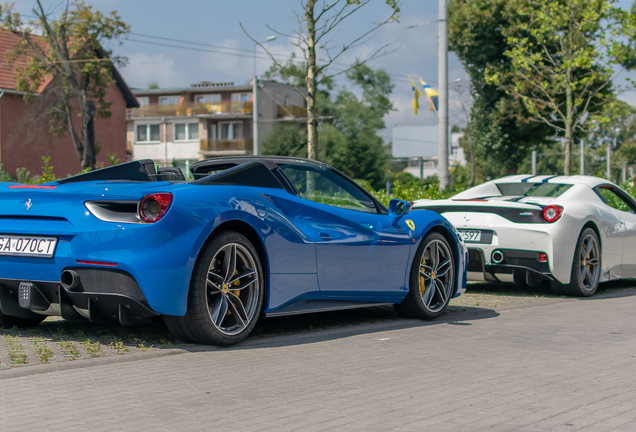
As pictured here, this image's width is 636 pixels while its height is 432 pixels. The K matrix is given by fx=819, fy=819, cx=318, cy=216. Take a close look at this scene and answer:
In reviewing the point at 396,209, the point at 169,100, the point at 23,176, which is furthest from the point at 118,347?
the point at 169,100

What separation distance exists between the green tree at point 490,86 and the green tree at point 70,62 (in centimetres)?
1777

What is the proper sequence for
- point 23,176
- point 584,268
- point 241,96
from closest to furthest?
point 584,268
point 23,176
point 241,96

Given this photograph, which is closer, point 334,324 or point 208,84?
point 334,324

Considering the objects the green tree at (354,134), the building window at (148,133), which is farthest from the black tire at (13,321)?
the building window at (148,133)

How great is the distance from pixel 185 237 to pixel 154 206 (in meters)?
0.27

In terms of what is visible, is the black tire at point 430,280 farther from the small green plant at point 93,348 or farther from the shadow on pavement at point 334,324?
the small green plant at point 93,348

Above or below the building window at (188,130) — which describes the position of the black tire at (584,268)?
below

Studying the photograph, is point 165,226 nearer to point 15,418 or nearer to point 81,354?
point 81,354

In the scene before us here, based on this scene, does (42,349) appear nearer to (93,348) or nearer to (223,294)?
(93,348)

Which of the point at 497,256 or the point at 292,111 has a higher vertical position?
the point at 292,111

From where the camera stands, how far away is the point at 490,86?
39.6 meters

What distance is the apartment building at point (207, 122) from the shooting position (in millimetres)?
84375

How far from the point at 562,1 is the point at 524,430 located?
21535 mm

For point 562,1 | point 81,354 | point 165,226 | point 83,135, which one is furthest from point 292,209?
point 83,135
